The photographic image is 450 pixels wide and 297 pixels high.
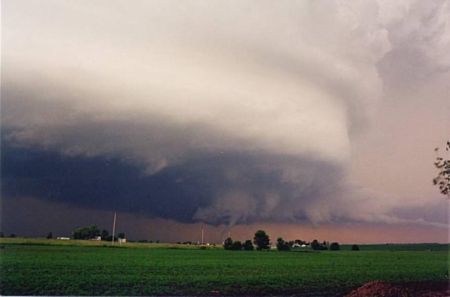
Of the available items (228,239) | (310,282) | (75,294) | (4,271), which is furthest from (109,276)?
(310,282)

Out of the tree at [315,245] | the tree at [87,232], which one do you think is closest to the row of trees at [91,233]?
the tree at [87,232]

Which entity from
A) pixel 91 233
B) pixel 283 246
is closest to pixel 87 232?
pixel 91 233

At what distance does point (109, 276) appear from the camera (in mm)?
16781

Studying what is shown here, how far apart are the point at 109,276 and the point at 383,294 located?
26.2ft

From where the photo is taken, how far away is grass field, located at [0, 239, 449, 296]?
16.0 m

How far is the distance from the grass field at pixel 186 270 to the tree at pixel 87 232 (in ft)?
1.30

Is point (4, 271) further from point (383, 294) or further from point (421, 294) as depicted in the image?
point (421, 294)

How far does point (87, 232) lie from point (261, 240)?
20.2ft

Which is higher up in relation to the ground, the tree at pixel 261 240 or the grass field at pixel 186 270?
the tree at pixel 261 240

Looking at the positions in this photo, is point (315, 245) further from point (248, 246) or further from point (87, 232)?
point (87, 232)

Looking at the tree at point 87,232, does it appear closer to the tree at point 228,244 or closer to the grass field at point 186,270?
the grass field at point 186,270

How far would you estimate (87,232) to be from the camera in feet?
63.7

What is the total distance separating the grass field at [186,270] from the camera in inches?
628

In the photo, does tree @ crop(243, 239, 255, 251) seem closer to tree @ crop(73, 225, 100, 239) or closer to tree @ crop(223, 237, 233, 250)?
tree @ crop(223, 237, 233, 250)
